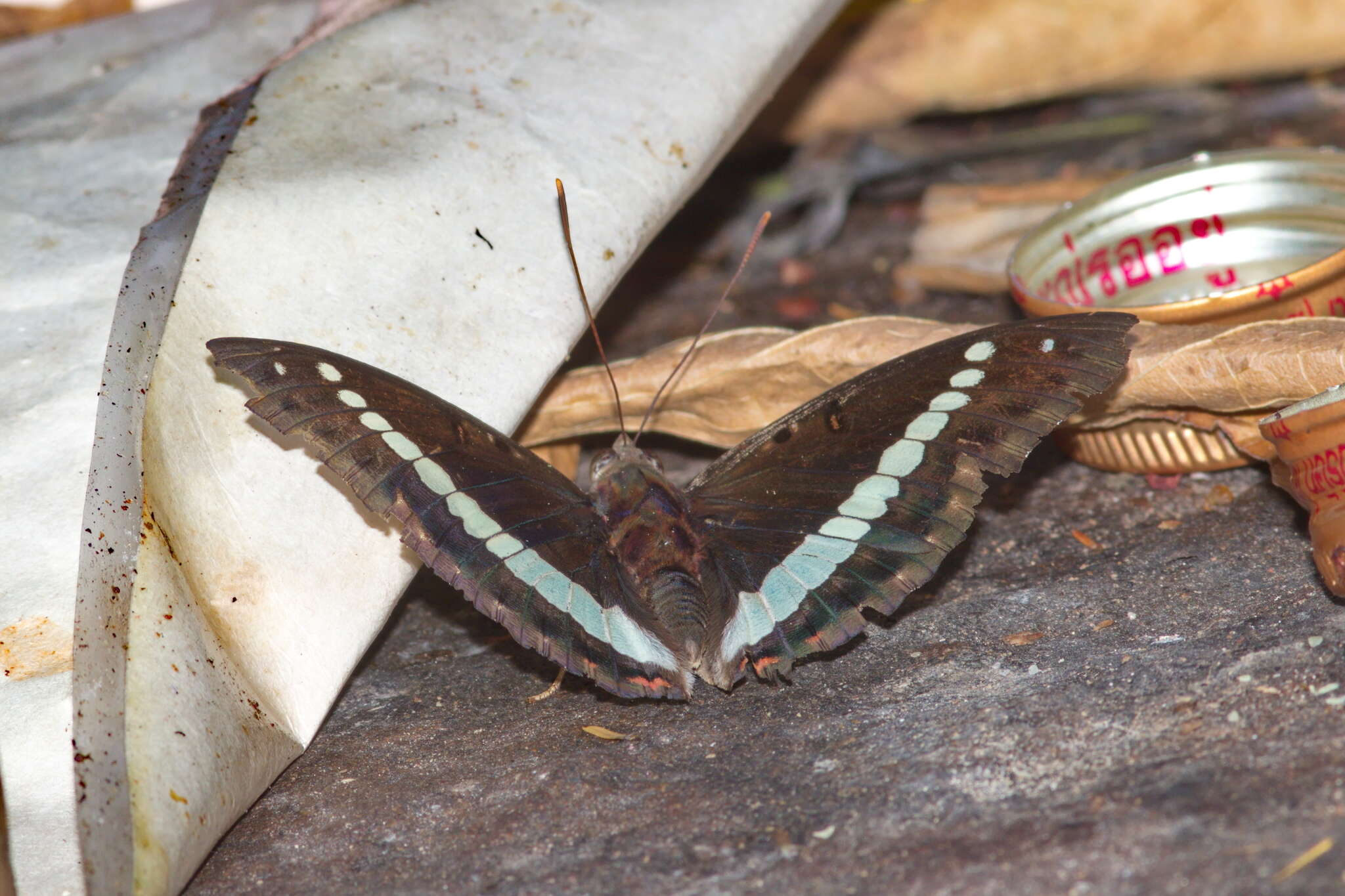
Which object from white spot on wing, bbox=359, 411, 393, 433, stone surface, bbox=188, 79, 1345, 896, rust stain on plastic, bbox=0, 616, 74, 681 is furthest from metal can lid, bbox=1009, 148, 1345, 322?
rust stain on plastic, bbox=0, 616, 74, 681

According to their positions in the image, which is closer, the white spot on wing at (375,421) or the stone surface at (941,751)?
the stone surface at (941,751)

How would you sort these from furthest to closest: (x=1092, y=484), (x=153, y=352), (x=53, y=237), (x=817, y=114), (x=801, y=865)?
(x=817, y=114), (x=1092, y=484), (x=53, y=237), (x=153, y=352), (x=801, y=865)

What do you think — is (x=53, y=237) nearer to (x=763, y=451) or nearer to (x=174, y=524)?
(x=174, y=524)

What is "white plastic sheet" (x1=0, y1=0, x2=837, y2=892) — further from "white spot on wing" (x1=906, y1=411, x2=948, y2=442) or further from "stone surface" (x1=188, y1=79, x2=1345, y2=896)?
"white spot on wing" (x1=906, y1=411, x2=948, y2=442)

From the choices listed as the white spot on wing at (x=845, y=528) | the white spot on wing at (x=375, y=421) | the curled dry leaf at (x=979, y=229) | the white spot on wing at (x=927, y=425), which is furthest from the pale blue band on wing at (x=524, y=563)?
the curled dry leaf at (x=979, y=229)

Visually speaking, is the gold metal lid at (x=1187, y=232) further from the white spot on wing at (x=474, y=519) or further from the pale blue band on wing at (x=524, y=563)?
the white spot on wing at (x=474, y=519)

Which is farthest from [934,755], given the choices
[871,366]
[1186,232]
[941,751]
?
[1186,232]

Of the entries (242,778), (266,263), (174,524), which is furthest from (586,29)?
(242,778)
